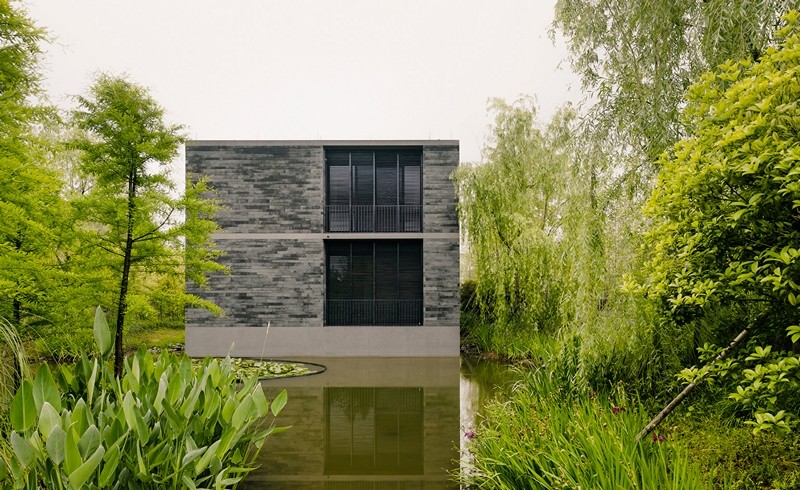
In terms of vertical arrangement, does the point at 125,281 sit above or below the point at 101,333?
above

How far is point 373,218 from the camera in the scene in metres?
13.2

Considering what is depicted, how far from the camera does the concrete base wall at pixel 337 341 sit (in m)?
12.5

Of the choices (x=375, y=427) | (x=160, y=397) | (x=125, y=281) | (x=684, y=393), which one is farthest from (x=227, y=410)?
(x=125, y=281)

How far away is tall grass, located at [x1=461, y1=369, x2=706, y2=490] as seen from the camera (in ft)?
10.0

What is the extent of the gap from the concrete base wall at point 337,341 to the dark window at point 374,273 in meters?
0.80

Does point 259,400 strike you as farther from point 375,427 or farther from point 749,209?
point 749,209

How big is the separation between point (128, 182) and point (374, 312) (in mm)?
7170

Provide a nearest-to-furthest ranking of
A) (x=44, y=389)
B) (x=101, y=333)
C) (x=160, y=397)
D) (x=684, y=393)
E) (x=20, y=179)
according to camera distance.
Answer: (x=44, y=389) → (x=101, y=333) → (x=160, y=397) → (x=684, y=393) → (x=20, y=179)

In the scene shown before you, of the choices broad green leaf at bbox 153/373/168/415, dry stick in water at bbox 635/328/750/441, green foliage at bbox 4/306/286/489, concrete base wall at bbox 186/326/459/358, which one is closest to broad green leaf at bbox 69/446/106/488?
green foliage at bbox 4/306/286/489

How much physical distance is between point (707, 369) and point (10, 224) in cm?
642

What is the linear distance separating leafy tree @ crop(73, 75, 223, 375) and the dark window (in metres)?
5.99

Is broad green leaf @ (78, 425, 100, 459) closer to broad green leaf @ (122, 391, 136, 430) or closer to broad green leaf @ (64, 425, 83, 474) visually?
broad green leaf @ (64, 425, 83, 474)

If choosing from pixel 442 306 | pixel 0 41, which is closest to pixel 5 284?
pixel 0 41

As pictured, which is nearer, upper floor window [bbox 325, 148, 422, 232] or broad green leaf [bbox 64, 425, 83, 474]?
broad green leaf [bbox 64, 425, 83, 474]
